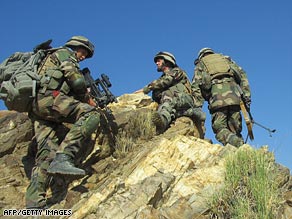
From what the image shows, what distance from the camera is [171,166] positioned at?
237 inches

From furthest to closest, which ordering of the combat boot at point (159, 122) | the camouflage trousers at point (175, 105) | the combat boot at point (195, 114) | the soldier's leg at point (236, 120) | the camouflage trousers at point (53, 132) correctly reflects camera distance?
1. the combat boot at point (195, 114)
2. the camouflage trousers at point (175, 105)
3. the soldier's leg at point (236, 120)
4. the combat boot at point (159, 122)
5. the camouflage trousers at point (53, 132)

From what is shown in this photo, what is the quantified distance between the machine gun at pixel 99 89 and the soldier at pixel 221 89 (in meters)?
2.51

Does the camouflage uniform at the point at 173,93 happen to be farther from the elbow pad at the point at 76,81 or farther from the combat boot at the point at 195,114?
the elbow pad at the point at 76,81

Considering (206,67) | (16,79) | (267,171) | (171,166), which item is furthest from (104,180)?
(206,67)

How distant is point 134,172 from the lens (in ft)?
19.4

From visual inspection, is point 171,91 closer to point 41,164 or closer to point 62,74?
point 62,74

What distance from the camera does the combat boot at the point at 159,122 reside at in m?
7.88

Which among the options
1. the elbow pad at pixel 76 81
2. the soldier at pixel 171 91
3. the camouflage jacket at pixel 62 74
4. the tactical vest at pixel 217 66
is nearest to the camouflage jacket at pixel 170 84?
the soldier at pixel 171 91

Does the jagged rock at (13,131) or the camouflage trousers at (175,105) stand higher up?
the camouflage trousers at (175,105)

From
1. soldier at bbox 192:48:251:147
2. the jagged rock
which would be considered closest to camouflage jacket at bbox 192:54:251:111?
soldier at bbox 192:48:251:147

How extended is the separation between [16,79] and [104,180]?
213 cm

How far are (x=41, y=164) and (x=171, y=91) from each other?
441 centimetres

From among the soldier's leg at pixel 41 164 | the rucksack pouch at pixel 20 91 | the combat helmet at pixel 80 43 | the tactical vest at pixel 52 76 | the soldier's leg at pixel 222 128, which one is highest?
the soldier's leg at pixel 222 128

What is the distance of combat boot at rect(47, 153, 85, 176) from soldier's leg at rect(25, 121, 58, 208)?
300 mm
